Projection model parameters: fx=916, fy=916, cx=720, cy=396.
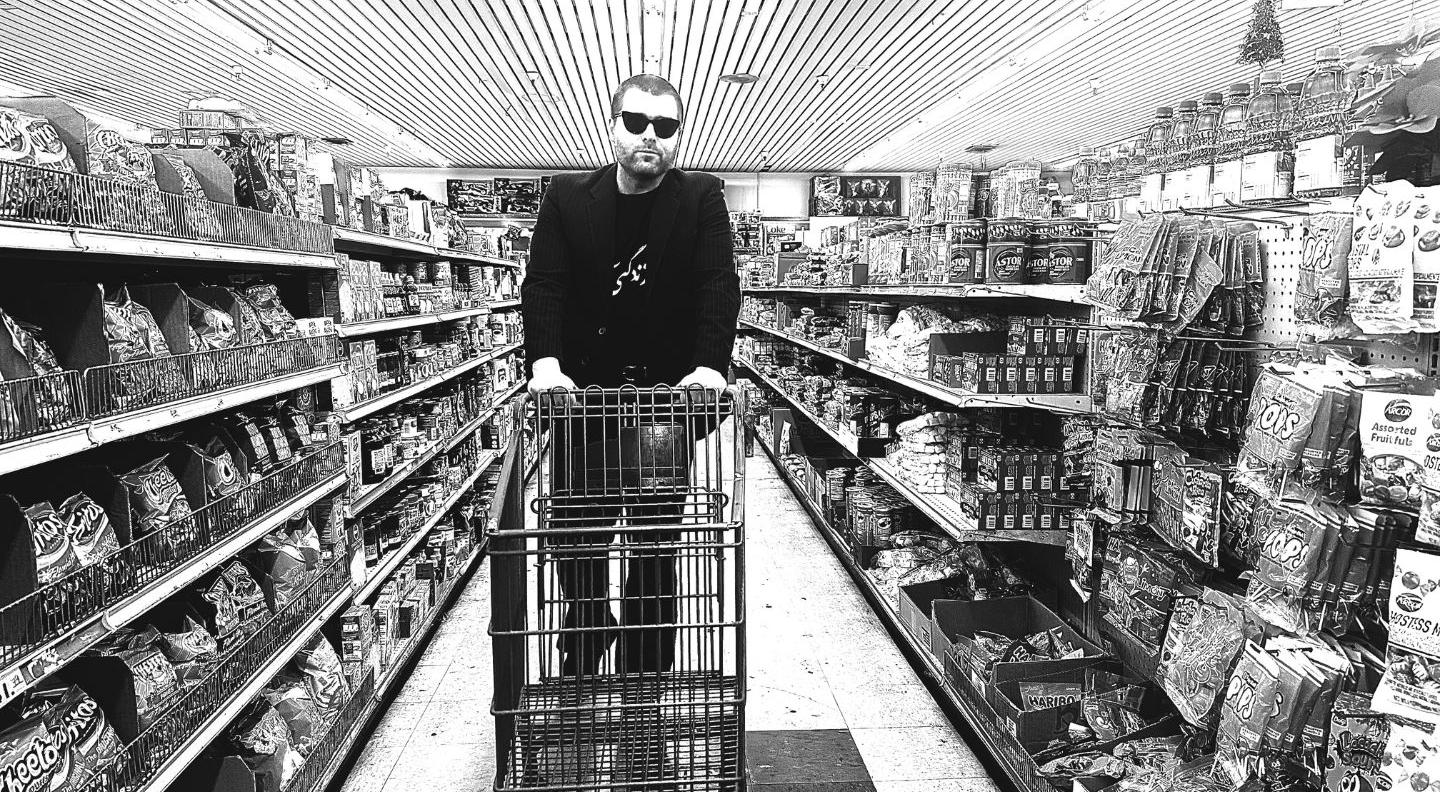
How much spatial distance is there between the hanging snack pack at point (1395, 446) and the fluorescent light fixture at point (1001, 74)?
625cm

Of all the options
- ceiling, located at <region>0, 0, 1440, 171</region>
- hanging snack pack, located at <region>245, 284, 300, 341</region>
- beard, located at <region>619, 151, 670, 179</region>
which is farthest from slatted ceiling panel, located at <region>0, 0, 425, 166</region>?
beard, located at <region>619, 151, 670, 179</region>

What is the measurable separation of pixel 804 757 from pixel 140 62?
9.45 meters

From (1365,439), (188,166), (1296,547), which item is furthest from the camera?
(188,166)

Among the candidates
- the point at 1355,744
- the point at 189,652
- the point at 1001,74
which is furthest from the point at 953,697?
the point at 1001,74

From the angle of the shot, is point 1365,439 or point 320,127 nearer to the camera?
point 1365,439

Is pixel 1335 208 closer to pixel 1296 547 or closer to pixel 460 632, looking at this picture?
pixel 1296 547

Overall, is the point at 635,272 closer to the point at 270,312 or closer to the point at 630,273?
the point at 630,273

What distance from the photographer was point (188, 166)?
2.41m

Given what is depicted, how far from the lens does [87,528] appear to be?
1.91m

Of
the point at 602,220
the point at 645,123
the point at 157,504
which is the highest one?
the point at 645,123

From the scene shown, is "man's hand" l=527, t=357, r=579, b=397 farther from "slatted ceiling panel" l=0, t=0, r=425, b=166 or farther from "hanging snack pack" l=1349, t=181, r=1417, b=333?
"slatted ceiling panel" l=0, t=0, r=425, b=166

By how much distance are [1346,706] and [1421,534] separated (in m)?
0.35

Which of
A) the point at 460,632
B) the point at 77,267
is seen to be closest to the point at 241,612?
the point at 77,267

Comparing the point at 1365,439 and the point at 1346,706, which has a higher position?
the point at 1365,439
